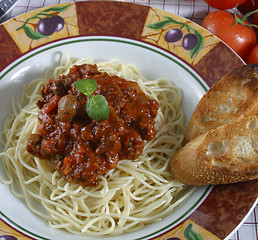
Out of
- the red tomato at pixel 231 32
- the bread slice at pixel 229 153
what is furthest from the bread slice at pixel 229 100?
the red tomato at pixel 231 32

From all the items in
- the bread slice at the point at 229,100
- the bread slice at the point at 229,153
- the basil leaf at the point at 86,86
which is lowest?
the bread slice at the point at 229,153

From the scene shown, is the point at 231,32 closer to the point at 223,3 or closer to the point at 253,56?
the point at 253,56

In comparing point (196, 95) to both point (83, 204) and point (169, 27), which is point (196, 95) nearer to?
point (169, 27)

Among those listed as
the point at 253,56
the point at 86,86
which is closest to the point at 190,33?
the point at 253,56

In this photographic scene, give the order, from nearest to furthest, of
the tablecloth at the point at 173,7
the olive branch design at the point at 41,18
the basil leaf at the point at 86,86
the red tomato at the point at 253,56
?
the basil leaf at the point at 86,86
the olive branch design at the point at 41,18
the red tomato at the point at 253,56
the tablecloth at the point at 173,7

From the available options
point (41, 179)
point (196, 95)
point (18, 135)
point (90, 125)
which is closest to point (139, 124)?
point (90, 125)

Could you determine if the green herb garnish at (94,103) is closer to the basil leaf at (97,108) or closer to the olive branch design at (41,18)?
the basil leaf at (97,108)

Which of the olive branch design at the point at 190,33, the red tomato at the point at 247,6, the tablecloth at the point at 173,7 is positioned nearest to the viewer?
the olive branch design at the point at 190,33

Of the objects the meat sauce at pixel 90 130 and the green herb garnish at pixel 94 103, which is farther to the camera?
the meat sauce at pixel 90 130
